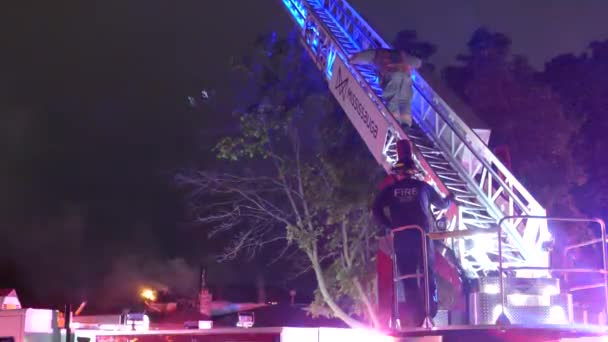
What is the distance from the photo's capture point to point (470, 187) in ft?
28.7

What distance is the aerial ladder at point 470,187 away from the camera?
695 cm

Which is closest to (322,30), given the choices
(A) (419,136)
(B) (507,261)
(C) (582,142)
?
(A) (419,136)

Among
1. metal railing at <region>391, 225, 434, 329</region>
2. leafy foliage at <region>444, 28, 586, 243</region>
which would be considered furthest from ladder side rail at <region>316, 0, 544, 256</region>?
leafy foliage at <region>444, 28, 586, 243</region>

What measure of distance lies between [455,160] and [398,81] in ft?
4.38

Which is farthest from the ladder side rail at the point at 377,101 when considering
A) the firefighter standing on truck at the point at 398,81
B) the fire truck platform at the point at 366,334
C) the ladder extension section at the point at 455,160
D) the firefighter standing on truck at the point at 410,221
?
the fire truck platform at the point at 366,334

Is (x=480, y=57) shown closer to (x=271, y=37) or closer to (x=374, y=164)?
(x=374, y=164)

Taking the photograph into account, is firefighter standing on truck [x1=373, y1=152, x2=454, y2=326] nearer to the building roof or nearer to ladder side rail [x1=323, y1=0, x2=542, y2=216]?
ladder side rail [x1=323, y1=0, x2=542, y2=216]

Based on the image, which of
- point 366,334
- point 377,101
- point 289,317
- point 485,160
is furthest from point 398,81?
point 289,317

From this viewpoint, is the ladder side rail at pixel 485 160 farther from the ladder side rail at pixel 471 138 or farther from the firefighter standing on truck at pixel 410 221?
the firefighter standing on truck at pixel 410 221

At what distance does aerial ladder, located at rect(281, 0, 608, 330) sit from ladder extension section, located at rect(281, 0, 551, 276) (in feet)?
0.04

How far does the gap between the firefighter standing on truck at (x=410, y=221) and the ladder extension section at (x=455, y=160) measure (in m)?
1.65

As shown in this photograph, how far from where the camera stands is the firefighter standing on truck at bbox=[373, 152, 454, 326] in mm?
6062

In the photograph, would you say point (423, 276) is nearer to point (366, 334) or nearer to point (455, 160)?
point (366, 334)

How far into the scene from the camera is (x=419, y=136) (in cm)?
977
